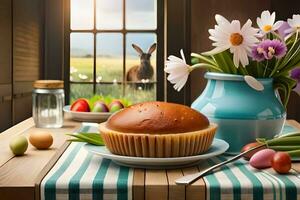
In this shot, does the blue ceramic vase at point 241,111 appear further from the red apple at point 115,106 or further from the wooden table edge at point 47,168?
the red apple at point 115,106

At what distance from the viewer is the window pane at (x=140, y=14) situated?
384cm

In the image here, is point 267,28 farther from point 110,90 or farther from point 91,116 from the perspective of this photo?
point 110,90

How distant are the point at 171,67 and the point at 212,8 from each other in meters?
2.68

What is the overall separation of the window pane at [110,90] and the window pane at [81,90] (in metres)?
0.06

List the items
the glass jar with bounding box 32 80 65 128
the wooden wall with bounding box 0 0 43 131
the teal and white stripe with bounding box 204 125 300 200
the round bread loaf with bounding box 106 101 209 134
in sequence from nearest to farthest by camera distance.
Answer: the teal and white stripe with bounding box 204 125 300 200 < the round bread loaf with bounding box 106 101 209 134 < the glass jar with bounding box 32 80 65 128 < the wooden wall with bounding box 0 0 43 131

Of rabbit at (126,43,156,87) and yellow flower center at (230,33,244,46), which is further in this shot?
rabbit at (126,43,156,87)

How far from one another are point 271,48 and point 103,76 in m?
2.91

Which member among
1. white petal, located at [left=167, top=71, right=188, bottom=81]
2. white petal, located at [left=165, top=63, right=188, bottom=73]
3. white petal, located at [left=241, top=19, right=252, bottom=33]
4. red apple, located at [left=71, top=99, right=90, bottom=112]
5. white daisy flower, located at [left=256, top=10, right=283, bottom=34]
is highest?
white daisy flower, located at [left=256, top=10, right=283, bottom=34]

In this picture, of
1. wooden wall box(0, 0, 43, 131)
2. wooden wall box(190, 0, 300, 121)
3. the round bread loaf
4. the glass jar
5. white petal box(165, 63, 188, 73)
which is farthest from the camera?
wooden wall box(190, 0, 300, 121)

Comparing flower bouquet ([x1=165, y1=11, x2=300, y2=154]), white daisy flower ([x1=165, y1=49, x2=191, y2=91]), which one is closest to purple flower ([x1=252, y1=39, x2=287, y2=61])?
flower bouquet ([x1=165, y1=11, x2=300, y2=154])

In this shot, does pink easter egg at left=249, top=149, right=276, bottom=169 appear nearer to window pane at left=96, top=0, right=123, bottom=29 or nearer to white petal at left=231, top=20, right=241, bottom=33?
white petal at left=231, top=20, right=241, bottom=33

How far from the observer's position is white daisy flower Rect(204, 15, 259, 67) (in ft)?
3.43

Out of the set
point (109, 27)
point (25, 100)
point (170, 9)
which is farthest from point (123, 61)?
point (25, 100)

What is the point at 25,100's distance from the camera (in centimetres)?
364
